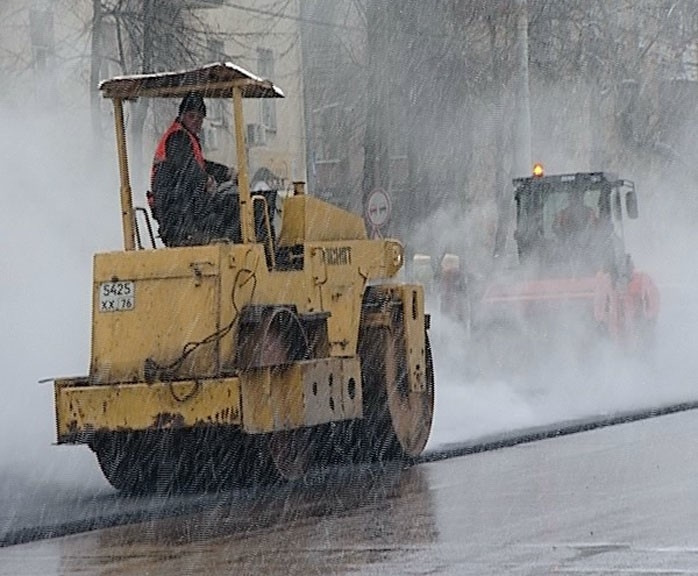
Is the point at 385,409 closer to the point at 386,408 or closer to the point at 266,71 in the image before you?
the point at 386,408

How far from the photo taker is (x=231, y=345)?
12430 millimetres

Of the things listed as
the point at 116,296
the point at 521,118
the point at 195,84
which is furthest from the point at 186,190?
the point at 521,118

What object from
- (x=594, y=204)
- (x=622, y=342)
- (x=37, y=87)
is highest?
(x=37, y=87)

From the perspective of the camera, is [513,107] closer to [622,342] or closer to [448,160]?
[448,160]

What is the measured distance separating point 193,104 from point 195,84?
164mm

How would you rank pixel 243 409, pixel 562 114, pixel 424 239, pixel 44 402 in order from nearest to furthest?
pixel 243 409 → pixel 44 402 → pixel 424 239 → pixel 562 114

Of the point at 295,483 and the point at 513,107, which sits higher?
the point at 513,107

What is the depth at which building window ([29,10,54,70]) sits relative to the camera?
937 inches

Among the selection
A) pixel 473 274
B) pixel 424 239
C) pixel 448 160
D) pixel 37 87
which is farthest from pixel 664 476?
pixel 448 160

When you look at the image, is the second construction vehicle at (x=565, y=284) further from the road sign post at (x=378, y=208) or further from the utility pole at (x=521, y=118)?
the utility pole at (x=521, y=118)

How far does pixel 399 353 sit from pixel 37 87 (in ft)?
30.5

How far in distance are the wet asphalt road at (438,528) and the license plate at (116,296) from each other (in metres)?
1.39

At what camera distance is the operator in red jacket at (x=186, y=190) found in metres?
13.0

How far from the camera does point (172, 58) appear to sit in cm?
2383
